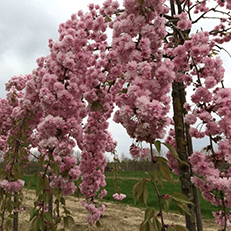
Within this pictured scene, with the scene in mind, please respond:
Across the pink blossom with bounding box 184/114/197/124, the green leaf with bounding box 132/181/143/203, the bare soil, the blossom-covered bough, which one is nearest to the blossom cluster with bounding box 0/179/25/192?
the blossom-covered bough

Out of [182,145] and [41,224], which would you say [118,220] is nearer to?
[182,145]

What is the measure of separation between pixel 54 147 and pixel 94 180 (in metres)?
1.17

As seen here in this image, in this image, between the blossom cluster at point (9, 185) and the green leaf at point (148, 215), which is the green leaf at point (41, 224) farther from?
the blossom cluster at point (9, 185)

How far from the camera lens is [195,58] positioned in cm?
174

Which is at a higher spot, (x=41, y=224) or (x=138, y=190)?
(x=138, y=190)

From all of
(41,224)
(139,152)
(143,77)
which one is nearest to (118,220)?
(41,224)

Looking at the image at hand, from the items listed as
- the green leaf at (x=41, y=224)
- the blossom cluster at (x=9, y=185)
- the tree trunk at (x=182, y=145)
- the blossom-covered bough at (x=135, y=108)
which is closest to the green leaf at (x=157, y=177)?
the blossom-covered bough at (x=135, y=108)

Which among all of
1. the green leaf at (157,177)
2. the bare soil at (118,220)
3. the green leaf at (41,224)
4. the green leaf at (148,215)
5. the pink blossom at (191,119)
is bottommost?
the bare soil at (118,220)

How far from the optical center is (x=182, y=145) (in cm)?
221

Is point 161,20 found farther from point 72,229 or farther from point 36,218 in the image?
point 72,229

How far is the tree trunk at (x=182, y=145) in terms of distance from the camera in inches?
77.5

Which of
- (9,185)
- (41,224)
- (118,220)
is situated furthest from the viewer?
(118,220)

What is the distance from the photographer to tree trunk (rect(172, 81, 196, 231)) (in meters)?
1.97

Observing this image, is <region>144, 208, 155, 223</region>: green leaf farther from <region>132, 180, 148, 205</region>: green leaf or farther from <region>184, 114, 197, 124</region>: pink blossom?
<region>184, 114, 197, 124</region>: pink blossom
